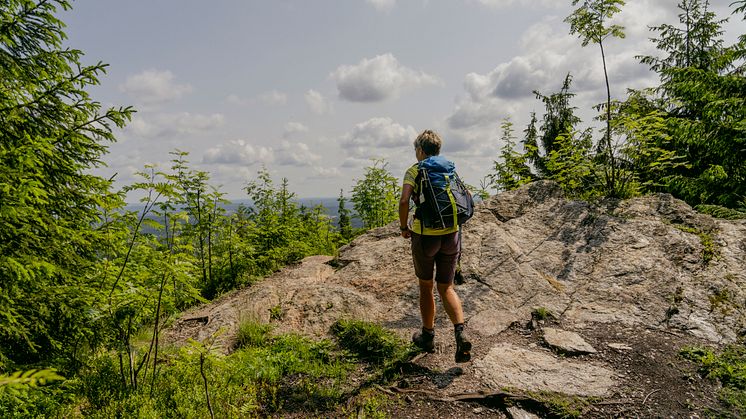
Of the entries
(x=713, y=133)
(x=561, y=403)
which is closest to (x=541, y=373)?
(x=561, y=403)

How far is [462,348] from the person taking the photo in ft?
15.6

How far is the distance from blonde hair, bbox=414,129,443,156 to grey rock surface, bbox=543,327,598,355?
303cm

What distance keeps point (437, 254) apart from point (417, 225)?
1.60 feet

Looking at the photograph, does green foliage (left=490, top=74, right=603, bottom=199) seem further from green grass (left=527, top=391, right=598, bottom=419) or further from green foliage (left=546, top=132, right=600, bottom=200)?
green grass (left=527, top=391, right=598, bottom=419)

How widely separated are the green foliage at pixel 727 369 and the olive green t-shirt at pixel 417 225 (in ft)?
10.5

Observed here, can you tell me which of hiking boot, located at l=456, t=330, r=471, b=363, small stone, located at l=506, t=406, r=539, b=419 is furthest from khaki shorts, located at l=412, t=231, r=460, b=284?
small stone, located at l=506, t=406, r=539, b=419

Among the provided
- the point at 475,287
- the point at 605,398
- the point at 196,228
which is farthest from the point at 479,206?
the point at 196,228

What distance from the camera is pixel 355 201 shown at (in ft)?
Answer: 43.8

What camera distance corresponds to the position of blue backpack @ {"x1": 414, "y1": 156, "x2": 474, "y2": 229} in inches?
185

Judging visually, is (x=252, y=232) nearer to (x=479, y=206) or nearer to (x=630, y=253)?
(x=479, y=206)

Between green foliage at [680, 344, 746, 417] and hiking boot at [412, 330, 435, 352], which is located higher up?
hiking boot at [412, 330, 435, 352]

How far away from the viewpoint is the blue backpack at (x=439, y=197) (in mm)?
4688

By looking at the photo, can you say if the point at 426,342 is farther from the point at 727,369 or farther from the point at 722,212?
the point at 722,212

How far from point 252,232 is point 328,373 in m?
6.37
